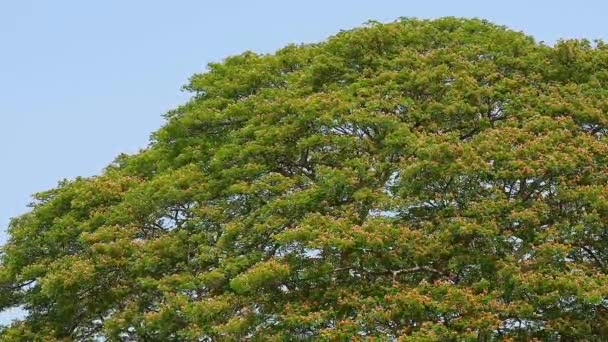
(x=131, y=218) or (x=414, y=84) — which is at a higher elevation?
(x=414, y=84)

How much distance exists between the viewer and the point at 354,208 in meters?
16.7

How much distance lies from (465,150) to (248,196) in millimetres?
4486

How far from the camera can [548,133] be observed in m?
17.1

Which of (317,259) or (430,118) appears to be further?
(430,118)

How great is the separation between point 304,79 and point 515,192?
5.98m

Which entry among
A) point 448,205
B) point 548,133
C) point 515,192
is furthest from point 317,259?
point 548,133

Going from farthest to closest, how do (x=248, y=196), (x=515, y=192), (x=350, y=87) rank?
(x=350, y=87) < (x=248, y=196) < (x=515, y=192)

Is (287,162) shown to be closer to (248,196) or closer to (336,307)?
(248,196)

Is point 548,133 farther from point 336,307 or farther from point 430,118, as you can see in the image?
point 336,307

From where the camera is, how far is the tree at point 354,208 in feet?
50.2

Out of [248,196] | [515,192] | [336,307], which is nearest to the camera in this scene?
[336,307]

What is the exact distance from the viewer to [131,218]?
62.8 feet

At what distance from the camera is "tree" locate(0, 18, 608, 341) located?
1531cm

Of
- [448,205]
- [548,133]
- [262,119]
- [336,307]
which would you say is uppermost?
[262,119]
